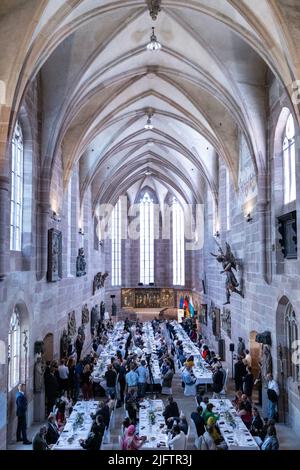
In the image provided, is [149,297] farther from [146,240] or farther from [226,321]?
[226,321]

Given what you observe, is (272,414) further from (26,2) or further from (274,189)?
(26,2)

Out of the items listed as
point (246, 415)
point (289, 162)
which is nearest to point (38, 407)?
point (246, 415)

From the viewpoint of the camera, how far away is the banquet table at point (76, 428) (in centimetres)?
845

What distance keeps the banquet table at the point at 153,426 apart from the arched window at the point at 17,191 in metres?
5.27

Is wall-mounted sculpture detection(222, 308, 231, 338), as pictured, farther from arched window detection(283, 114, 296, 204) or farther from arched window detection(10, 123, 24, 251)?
arched window detection(10, 123, 24, 251)

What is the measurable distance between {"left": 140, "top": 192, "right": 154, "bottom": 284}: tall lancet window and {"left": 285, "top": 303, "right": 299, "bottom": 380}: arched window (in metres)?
24.4

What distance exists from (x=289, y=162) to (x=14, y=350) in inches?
349

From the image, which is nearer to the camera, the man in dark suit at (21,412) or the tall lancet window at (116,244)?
the man in dark suit at (21,412)

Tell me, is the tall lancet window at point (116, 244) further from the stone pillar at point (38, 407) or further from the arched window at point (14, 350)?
the arched window at point (14, 350)

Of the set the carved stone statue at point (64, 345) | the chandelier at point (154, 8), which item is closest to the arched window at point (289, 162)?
the chandelier at point (154, 8)

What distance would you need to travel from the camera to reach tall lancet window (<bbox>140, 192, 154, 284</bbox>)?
118 ft

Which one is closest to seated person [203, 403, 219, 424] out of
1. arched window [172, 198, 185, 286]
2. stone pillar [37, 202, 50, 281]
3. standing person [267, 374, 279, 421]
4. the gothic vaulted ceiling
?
standing person [267, 374, 279, 421]
